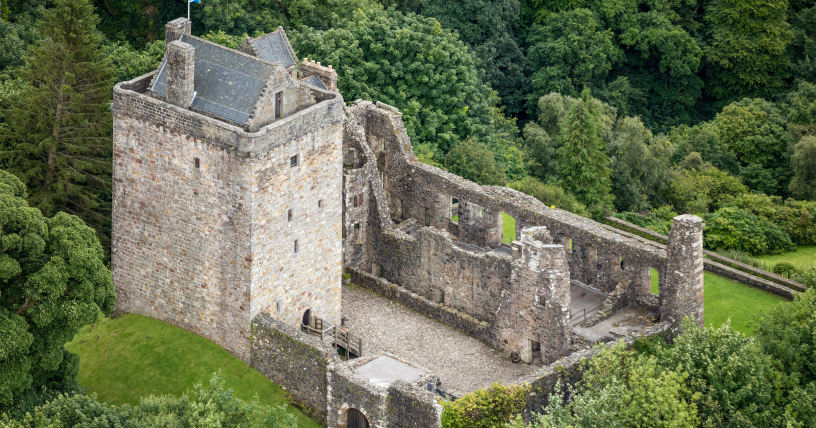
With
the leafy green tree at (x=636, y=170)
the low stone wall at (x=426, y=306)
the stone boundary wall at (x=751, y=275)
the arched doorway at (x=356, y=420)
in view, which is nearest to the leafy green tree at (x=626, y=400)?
the arched doorway at (x=356, y=420)

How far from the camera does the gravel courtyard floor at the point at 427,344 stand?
188 feet

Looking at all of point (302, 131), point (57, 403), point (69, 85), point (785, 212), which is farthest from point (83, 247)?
point (785, 212)

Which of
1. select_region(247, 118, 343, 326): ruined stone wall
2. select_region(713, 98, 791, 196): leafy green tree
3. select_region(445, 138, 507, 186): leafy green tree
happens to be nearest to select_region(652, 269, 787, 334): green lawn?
select_region(445, 138, 507, 186): leafy green tree

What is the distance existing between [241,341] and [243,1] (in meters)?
35.3

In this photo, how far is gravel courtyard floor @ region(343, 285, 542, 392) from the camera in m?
57.3

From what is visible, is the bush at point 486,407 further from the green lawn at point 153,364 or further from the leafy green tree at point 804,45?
the leafy green tree at point 804,45

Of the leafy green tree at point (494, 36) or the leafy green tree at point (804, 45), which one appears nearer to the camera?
the leafy green tree at point (494, 36)

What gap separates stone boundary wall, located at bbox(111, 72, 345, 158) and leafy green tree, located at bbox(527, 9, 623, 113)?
4629 cm

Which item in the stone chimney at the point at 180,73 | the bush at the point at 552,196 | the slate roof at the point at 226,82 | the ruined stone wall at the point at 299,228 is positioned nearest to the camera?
the slate roof at the point at 226,82

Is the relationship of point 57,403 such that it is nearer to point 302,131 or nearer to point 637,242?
point 302,131

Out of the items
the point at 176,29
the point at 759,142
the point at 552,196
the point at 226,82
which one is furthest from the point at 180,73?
the point at 759,142

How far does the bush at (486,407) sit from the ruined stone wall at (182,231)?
10.3 meters

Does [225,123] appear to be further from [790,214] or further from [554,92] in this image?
[554,92]

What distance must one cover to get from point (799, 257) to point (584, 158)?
14543 millimetres
